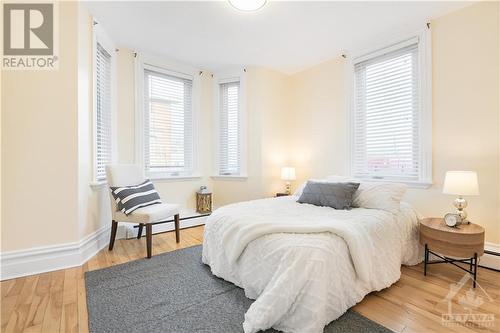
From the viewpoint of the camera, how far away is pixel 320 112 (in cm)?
396

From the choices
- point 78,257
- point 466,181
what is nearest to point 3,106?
point 78,257

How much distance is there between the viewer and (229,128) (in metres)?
4.46

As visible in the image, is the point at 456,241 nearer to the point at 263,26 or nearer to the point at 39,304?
the point at 263,26

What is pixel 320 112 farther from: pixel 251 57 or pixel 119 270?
pixel 119 270

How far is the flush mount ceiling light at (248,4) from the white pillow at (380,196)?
7.14 ft

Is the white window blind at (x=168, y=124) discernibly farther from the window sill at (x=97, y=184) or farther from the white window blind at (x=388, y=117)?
the white window blind at (x=388, y=117)

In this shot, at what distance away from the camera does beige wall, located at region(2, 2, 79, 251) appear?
2.21 m

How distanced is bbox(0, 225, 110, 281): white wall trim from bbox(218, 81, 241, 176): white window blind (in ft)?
7.99

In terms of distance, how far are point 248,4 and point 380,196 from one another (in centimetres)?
234

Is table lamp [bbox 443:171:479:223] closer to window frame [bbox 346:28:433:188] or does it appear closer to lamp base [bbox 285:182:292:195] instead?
window frame [bbox 346:28:433:188]

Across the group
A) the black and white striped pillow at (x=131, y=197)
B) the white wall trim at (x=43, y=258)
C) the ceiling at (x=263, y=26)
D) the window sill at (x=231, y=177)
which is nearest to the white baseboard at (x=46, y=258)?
the white wall trim at (x=43, y=258)

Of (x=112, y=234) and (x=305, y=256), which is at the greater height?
(x=305, y=256)

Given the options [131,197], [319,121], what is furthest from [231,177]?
[131,197]

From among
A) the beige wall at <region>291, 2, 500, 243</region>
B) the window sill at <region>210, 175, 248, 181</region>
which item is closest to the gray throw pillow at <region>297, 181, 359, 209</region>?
the beige wall at <region>291, 2, 500, 243</region>
